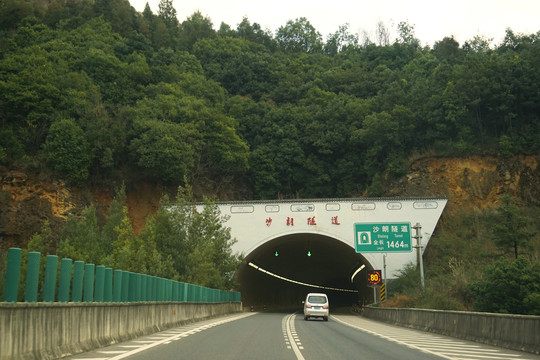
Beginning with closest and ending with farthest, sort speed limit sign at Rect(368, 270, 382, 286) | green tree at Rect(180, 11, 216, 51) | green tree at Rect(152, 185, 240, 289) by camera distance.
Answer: speed limit sign at Rect(368, 270, 382, 286), green tree at Rect(152, 185, 240, 289), green tree at Rect(180, 11, 216, 51)

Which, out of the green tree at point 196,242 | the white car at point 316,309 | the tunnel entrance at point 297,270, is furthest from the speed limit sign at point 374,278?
the white car at point 316,309

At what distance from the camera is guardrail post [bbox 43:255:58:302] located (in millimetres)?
10891

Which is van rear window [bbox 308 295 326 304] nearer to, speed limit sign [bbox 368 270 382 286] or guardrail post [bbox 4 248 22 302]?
speed limit sign [bbox 368 270 382 286]

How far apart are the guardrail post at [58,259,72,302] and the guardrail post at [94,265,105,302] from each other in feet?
7.28

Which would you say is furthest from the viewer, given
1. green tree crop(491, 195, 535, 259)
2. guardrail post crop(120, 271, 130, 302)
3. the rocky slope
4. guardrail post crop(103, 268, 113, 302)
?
the rocky slope

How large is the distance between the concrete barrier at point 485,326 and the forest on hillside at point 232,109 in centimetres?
3437

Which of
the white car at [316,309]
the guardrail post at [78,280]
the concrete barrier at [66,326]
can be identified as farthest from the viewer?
the white car at [316,309]

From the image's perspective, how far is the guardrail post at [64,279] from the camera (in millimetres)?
11547

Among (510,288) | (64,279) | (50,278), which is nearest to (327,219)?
(510,288)

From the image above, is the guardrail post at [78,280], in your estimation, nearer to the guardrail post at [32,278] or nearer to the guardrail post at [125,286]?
the guardrail post at [32,278]

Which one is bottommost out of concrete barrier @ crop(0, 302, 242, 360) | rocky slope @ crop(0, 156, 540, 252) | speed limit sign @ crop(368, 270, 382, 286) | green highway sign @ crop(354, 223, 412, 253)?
concrete barrier @ crop(0, 302, 242, 360)

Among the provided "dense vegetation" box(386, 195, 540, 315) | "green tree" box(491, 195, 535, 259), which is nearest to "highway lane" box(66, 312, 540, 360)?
"dense vegetation" box(386, 195, 540, 315)

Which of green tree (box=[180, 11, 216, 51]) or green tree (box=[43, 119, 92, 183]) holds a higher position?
green tree (box=[180, 11, 216, 51])

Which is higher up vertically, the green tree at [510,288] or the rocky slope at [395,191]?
the rocky slope at [395,191]
